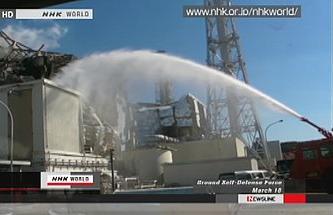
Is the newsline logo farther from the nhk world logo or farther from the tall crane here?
the nhk world logo

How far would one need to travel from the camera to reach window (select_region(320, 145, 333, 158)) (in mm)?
3168

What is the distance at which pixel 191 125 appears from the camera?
327cm

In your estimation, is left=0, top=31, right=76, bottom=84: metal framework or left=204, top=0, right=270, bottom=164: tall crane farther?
left=0, top=31, right=76, bottom=84: metal framework

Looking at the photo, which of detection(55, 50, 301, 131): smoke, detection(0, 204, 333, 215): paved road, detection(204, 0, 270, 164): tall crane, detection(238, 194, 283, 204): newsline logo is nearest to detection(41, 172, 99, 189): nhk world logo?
detection(0, 204, 333, 215): paved road

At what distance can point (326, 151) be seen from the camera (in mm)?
3178

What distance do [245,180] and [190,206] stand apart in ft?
1.38

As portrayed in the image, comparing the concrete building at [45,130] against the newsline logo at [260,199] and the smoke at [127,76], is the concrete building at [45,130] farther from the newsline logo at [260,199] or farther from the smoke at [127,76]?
the newsline logo at [260,199]

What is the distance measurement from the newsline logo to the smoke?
58cm

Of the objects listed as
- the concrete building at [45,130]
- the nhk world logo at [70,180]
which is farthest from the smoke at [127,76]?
the nhk world logo at [70,180]

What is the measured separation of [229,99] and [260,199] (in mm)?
715

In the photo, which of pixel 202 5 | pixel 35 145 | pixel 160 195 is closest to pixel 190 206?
pixel 160 195

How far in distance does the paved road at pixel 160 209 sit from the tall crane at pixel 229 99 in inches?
14.0

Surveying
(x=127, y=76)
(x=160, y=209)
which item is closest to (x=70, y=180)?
(x=160, y=209)

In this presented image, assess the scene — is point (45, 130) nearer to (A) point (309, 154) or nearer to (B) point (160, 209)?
(B) point (160, 209)
